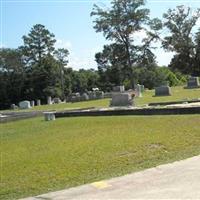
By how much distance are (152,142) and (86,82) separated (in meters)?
94.5

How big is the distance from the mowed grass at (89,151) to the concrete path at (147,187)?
55 centimetres

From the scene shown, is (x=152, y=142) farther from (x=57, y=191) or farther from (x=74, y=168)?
(x=57, y=191)

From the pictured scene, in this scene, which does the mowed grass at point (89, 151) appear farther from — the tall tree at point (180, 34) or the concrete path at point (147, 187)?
the tall tree at point (180, 34)

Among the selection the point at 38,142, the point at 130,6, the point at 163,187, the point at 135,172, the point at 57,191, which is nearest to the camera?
the point at 163,187

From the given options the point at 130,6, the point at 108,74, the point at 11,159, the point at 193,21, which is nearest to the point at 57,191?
the point at 11,159

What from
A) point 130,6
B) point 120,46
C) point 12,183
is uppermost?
point 130,6

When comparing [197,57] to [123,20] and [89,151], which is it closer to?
[123,20]

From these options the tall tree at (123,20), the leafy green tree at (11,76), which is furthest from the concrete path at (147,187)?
the leafy green tree at (11,76)

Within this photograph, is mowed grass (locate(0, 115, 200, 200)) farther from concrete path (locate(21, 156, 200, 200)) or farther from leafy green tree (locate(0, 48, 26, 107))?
leafy green tree (locate(0, 48, 26, 107))

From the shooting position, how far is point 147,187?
7.93 m

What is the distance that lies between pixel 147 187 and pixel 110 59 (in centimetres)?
6696

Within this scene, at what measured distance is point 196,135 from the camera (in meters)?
13.0

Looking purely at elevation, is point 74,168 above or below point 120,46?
below

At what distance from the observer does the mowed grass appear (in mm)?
9445
